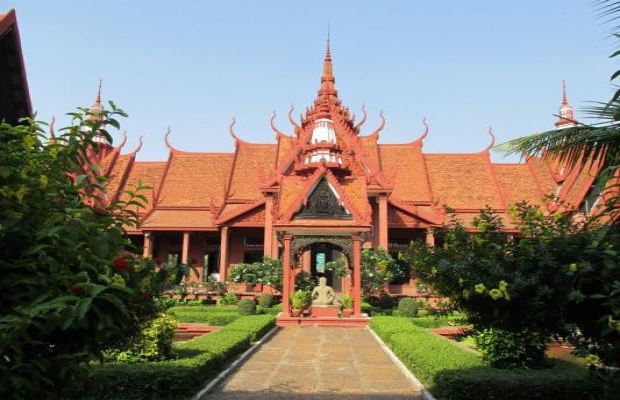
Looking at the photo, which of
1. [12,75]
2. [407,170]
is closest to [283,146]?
[407,170]

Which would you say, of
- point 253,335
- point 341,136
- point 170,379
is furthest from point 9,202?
point 341,136

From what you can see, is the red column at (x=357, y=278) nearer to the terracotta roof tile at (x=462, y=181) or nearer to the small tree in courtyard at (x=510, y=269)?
the small tree in courtyard at (x=510, y=269)

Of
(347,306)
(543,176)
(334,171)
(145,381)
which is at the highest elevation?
(543,176)

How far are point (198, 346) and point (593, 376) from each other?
5731mm

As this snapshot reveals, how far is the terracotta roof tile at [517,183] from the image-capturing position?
26.8m

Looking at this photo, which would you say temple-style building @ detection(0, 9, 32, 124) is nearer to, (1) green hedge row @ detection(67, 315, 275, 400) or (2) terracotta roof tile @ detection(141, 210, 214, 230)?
(1) green hedge row @ detection(67, 315, 275, 400)

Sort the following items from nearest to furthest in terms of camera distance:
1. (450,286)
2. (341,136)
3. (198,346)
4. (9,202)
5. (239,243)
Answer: (9,202) → (450,286) → (198,346) → (341,136) → (239,243)

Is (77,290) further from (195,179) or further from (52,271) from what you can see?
(195,179)

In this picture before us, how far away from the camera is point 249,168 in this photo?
27.4 metres

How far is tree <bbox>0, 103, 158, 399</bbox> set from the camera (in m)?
2.13

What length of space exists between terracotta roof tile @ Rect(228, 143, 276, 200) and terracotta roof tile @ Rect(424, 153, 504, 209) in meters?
8.94

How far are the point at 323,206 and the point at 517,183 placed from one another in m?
17.0

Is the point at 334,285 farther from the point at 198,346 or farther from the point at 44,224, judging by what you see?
the point at 44,224

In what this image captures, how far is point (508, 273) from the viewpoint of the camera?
4129 millimetres
